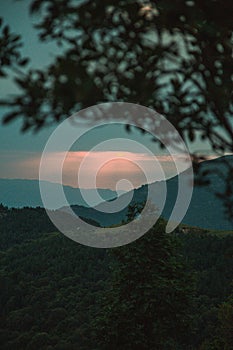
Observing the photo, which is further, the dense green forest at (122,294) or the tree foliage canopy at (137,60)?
the dense green forest at (122,294)

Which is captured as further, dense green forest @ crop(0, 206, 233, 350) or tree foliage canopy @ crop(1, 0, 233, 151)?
dense green forest @ crop(0, 206, 233, 350)

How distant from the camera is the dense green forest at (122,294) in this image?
1191 inches

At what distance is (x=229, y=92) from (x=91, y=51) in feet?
4.59

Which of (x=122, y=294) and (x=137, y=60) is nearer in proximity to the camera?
(x=137, y=60)

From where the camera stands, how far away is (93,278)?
461 ft

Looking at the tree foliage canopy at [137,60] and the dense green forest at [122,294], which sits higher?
the tree foliage canopy at [137,60]

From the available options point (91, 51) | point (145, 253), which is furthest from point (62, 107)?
point (145, 253)

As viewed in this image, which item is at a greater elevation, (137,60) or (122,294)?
(137,60)

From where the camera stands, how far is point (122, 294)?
3150cm

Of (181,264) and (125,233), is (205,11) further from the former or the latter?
(125,233)

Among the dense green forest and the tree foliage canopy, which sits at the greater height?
the tree foliage canopy

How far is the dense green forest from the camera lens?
3025 cm

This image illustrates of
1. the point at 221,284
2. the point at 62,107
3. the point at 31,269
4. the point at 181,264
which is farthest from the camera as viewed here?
the point at 31,269

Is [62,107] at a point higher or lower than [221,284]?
higher
